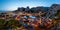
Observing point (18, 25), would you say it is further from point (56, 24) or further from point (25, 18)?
point (56, 24)

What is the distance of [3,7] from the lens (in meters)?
1.90

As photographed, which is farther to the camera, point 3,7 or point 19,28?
point 3,7

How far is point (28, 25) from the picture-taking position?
71.1 inches

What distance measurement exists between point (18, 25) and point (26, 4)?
13.2 inches

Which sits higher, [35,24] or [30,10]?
[30,10]

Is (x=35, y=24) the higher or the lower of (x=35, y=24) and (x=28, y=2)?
the lower

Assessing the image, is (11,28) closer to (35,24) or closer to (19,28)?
(19,28)

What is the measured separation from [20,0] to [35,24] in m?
0.43

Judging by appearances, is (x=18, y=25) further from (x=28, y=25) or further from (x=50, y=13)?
(x=50, y=13)

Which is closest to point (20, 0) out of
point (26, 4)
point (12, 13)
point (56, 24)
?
point (26, 4)

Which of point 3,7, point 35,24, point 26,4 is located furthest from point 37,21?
point 3,7

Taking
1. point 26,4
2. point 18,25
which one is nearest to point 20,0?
point 26,4

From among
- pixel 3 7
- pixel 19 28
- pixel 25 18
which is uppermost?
pixel 3 7

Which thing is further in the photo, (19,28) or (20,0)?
(20,0)
